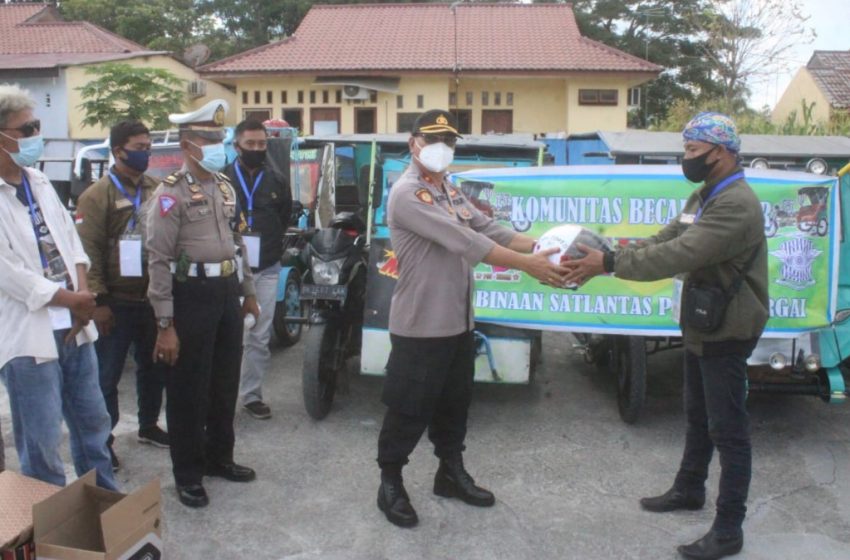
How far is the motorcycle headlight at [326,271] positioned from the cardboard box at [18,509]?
2.55 m

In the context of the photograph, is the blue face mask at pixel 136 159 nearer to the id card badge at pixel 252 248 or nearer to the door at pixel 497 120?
the id card badge at pixel 252 248

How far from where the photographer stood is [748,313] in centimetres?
364

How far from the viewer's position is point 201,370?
13.6 ft

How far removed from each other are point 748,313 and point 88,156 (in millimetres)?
8247

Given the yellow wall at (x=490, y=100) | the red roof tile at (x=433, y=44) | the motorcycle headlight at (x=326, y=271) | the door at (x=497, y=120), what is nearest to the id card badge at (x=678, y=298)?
the motorcycle headlight at (x=326, y=271)

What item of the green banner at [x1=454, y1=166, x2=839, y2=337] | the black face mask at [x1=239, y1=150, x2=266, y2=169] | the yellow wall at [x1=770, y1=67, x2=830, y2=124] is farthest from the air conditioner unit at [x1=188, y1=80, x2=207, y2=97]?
the green banner at [x1=454, y1=166, x2=839, y2=337]

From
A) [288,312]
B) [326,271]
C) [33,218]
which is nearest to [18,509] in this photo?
[33,218]

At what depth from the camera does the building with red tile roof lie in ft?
79.6

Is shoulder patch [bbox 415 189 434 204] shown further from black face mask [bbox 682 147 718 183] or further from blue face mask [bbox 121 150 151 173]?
blue face mask [bbox 121 150 151 173]

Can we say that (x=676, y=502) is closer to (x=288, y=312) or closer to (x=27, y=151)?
(x=27, y=151)

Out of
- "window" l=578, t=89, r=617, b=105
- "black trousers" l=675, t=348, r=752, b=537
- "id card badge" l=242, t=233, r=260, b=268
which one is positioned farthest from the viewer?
"window" l=578, t=89, r=617, b=105

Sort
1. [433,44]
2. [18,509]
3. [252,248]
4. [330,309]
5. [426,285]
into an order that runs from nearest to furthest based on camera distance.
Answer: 1. [18,509]
2. [426,285]
3. [252,248]
4. [330,309]
5. [433,44]

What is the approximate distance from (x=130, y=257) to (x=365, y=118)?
2165cm

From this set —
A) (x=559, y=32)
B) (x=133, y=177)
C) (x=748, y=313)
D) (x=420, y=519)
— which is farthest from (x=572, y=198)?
(x=559, y=32)
